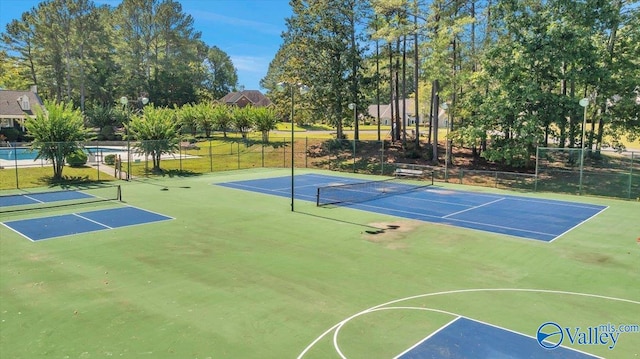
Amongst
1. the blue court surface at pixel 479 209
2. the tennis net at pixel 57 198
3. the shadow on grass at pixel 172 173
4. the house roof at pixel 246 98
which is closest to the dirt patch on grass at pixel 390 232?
the blue court surface at pixel 479 209

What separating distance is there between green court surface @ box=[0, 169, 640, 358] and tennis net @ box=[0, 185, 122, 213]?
13.5 ft

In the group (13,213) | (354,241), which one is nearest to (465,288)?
(354,241)

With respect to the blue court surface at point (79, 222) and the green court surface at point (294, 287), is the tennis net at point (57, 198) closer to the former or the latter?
the blue court surface at point (79, 222)

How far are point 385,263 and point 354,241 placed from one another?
7.75ft

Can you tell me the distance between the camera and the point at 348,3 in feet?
123

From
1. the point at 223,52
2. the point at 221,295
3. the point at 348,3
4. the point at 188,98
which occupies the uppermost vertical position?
the point at 223,52

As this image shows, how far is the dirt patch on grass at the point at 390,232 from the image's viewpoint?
13945 mm

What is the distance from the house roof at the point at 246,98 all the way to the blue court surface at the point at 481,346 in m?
85.9

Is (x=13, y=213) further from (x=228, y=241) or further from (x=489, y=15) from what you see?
(x=489, y=15)

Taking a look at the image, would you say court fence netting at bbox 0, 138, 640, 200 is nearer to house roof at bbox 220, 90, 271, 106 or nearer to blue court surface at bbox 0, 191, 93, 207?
blue court surface at bbox 0, 191, 93, 207

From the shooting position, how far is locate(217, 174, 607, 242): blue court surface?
16453 millimetres

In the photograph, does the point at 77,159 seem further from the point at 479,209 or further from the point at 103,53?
the point at 103,53

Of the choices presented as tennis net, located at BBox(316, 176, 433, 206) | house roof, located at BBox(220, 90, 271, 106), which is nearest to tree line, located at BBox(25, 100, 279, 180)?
tennis net, located at BBox(316, 176, 433, 206)

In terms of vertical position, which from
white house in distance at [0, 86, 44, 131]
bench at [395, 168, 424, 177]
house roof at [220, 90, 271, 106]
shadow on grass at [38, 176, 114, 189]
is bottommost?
shadow on grass at [38, 176, 114, 189]
